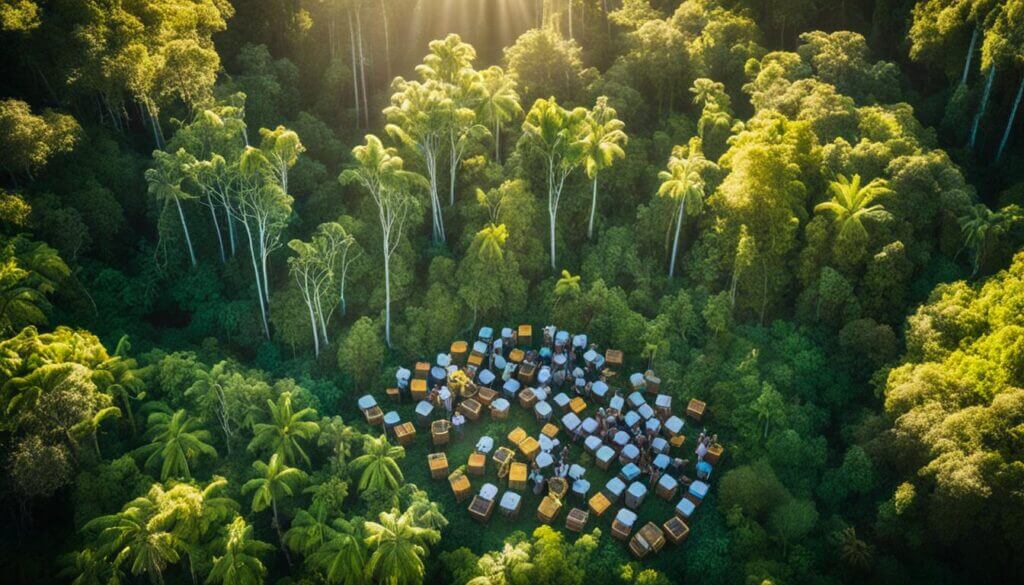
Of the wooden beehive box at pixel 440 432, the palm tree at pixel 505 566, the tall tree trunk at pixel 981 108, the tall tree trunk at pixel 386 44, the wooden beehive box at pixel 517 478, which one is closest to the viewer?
the palm tree at pixel 505 566

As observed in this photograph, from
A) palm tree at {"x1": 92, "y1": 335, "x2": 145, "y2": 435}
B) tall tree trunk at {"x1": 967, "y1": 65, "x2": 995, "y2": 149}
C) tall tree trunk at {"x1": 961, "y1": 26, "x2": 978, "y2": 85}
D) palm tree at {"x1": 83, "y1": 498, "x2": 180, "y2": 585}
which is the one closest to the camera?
palm tree at {"x1": 83, "y1": 498, "x2": 180, "y2": 585}

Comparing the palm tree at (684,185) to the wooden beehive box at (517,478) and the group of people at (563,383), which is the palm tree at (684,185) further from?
the wooden beehive box at (517,478)

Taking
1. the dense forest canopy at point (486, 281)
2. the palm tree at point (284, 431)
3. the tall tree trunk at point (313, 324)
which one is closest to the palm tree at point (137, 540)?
the dense forest canopy at point (486, 281)

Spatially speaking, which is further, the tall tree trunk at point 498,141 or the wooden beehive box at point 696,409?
the tall tree trunk at point 498,141

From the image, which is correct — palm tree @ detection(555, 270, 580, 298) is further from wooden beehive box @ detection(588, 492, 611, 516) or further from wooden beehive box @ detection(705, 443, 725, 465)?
wooden beehive box @ detection(588, 492, 611, 516)

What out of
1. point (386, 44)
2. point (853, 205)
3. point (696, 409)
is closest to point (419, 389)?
point (696, 409)

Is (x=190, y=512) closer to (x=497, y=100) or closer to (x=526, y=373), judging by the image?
(x=526, y=373)

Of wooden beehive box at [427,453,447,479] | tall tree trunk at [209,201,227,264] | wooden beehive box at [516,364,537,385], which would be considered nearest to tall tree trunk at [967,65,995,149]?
wooden beehive box at [516,364,537,385]
